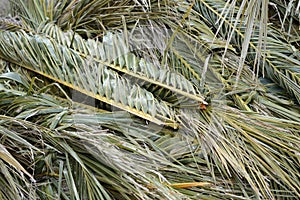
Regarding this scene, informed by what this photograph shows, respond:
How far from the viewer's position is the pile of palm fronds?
0.85m

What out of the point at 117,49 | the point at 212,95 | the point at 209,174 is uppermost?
the point at 117,49

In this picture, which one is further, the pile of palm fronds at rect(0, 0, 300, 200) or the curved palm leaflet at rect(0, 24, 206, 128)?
the curved palm leaflet at rect(0, 24, 206, 128)

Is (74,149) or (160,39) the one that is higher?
(160,39)

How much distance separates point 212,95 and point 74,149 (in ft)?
1.07

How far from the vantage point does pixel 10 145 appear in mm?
849

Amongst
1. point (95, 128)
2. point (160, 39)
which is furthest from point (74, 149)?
point (160, 39)

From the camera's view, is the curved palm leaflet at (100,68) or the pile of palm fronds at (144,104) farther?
the curved palm leaflet at (100,68)

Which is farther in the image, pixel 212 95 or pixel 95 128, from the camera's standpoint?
pixel 212 95

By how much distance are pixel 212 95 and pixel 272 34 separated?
237 millimetres

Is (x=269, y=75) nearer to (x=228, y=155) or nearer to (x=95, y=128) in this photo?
(x=228, y=155)

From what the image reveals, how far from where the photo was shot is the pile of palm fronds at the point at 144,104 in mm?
845

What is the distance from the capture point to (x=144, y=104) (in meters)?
0.95

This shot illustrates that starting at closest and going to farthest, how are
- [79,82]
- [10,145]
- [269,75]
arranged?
[10,145] → [79,82] → [269,75]

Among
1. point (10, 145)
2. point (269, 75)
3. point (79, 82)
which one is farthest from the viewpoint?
point (269, 75)
